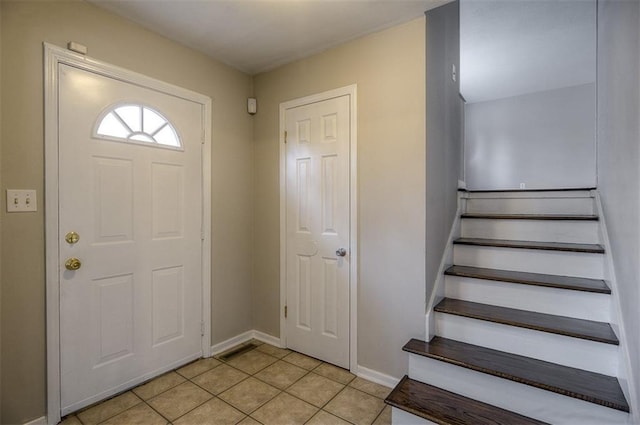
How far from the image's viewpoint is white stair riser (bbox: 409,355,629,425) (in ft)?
4.57

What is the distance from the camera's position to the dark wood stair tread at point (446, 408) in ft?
4.98


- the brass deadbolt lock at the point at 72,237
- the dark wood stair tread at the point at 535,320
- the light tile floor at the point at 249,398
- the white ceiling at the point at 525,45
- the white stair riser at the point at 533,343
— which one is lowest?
the light tile floor at the point at 249,398

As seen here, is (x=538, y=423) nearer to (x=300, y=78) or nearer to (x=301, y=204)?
(x=301, y=204)

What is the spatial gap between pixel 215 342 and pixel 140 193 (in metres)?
1.40

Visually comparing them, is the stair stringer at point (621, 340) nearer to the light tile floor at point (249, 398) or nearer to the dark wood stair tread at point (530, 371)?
the dark wood stair tread at point (530, 371)

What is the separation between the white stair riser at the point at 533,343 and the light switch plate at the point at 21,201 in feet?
8.32

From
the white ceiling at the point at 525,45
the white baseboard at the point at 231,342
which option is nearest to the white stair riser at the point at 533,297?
the white baseboard at the point at 231,342

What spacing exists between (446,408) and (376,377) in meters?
0.66

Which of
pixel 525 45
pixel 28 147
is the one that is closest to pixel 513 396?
pixel 28 147

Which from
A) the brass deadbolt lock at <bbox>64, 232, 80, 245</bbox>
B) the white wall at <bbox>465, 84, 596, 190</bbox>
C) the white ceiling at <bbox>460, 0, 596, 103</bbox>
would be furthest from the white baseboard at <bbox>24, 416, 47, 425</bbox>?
the white wall at <bbox>465, 84, 596, 190</bbox>

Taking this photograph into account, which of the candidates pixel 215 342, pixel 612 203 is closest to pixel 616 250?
pixel 612 203

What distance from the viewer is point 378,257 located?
7.21 ft

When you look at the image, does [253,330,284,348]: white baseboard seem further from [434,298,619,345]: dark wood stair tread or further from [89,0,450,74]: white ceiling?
[89,0,450,74]: white ceiling

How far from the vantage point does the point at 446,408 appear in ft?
5.31
